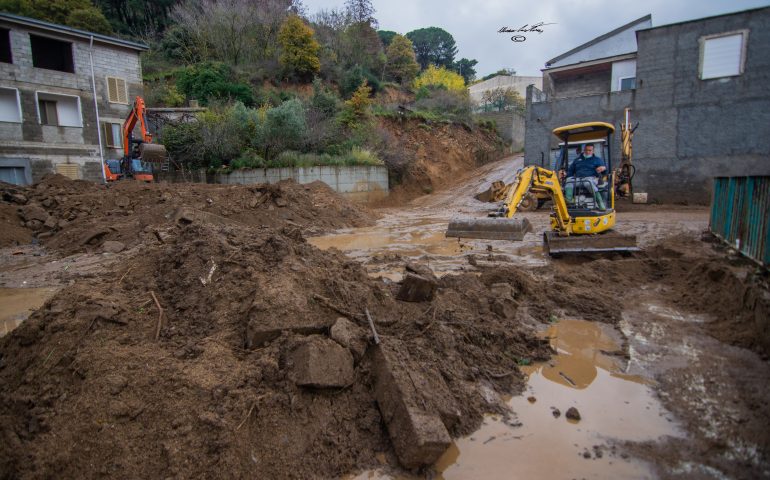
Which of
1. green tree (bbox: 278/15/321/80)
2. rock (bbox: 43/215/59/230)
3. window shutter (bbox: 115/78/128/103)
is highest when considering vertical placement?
green tree (bbox: 278/15/321/80)

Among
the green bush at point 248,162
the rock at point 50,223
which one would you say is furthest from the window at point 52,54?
the rock at point 50,223

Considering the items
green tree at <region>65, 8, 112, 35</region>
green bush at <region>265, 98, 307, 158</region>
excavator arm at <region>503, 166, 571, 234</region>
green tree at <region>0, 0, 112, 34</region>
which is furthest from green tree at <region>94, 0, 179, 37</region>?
excavator arm at <region>503, 166, 571, 234</region>

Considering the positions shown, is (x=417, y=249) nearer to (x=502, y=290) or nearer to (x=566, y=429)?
(x=502, y=290)

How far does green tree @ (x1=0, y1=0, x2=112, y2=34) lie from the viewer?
27250mm

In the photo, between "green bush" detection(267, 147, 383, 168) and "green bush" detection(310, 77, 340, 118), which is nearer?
"green bush" detection(267, 147, 383, 168)

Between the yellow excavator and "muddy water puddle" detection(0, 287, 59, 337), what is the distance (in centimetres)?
739

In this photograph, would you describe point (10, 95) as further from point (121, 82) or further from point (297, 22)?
point (297, 22)

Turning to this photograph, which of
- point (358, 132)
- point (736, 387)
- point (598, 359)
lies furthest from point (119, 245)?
point (358, 132)

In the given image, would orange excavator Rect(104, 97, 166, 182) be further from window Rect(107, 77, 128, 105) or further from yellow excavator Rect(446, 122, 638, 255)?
yellow excavator Rect(446, 122, 638, 255)

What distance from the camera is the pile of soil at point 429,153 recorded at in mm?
23594

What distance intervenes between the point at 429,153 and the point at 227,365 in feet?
81.1

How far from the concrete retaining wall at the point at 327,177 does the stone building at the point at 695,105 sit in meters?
7.79

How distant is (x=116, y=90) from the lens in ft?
75.5

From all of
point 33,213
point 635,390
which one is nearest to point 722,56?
point 635,390
